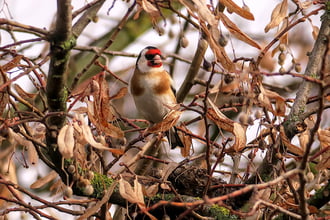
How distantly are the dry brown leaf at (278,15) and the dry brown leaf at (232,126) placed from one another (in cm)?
37

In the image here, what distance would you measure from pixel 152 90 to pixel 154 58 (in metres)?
0.24

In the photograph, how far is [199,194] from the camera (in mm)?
2863

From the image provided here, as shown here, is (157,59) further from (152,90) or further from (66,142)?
(66,142)

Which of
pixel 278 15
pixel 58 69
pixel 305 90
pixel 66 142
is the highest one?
pixel 278 15

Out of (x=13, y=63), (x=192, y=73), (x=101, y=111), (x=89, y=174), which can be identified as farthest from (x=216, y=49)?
(x=192, y=73)

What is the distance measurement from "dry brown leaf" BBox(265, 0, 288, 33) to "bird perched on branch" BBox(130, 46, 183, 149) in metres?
1.32

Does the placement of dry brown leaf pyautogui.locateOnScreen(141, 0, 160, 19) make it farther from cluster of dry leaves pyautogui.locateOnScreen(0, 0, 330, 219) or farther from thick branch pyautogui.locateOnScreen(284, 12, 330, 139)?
thick branch pyautogui.locateOnScreen(284, 12, 330, 139)

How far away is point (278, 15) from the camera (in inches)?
92.0

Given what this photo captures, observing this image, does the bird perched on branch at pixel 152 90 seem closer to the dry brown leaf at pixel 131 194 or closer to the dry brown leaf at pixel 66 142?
the dry brown leaf at pixel 131 194

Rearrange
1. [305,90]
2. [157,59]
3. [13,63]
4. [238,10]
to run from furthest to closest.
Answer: [157,59], [305,90], [13,63], [238,10]

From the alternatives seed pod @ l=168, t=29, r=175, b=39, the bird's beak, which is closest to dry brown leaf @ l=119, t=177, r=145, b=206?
the bird's beak

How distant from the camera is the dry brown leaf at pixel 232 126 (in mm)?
2205

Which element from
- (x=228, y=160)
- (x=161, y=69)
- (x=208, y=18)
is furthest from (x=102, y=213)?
(x=228, y=160)

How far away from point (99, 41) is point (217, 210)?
8.90ft
